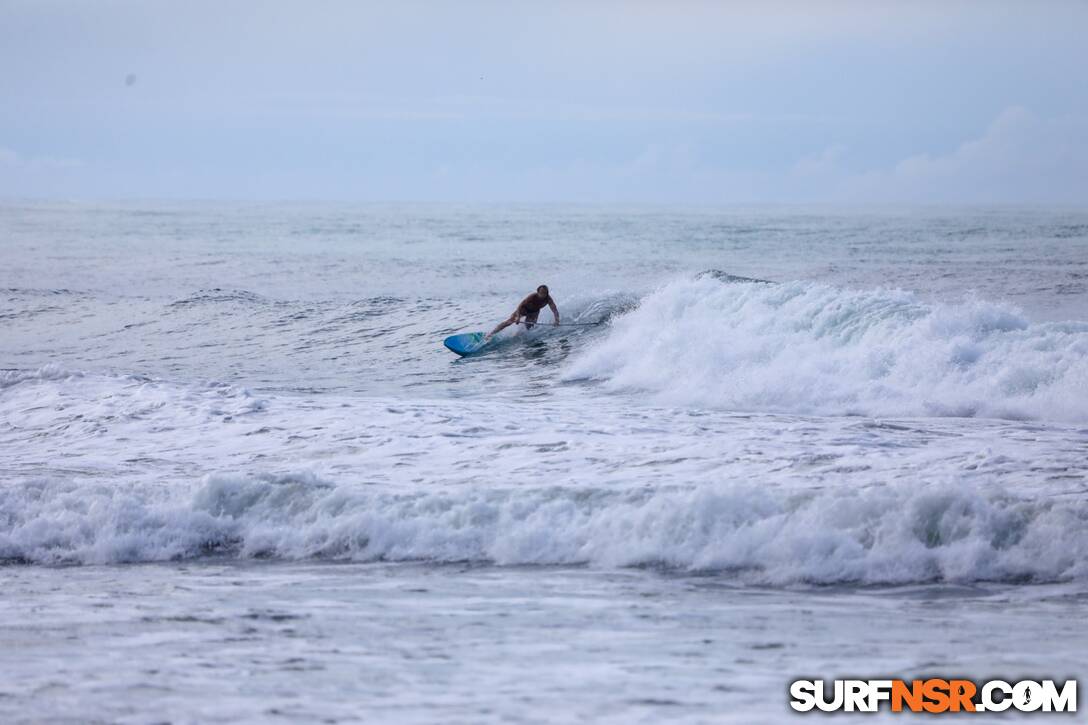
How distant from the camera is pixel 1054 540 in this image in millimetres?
7633

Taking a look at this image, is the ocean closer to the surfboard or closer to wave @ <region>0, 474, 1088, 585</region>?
wave @ <region>0, 474, 1088, 585</region>

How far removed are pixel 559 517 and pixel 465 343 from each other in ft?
38.9

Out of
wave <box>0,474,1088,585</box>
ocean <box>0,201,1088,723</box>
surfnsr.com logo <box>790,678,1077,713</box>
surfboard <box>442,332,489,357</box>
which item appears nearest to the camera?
surfnsr.com logo <box>790,678,1077,713</box>

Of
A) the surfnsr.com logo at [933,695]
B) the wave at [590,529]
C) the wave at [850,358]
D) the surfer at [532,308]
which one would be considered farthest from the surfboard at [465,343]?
the surfnsr.com logo at [933,695]

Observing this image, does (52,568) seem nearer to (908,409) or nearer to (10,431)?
(10,431)

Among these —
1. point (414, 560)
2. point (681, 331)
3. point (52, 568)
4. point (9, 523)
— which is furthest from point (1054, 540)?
point (681, 331)

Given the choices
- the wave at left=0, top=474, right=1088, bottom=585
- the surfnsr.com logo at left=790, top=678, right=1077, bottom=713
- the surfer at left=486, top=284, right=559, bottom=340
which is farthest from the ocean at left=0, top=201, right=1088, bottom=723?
the surfer at left=486, top=284, right=559, bottom=340

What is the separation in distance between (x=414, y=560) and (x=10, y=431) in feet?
24.0

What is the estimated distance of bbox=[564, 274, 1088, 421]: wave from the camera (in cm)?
1325

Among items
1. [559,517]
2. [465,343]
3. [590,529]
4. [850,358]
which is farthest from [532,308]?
[590,529]

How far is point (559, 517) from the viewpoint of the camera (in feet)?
28.0

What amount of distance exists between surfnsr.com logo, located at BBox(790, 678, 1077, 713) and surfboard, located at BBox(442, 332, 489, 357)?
1502 centimetres

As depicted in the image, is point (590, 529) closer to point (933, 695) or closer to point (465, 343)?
point (933, 695)

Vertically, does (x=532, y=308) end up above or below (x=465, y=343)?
above
